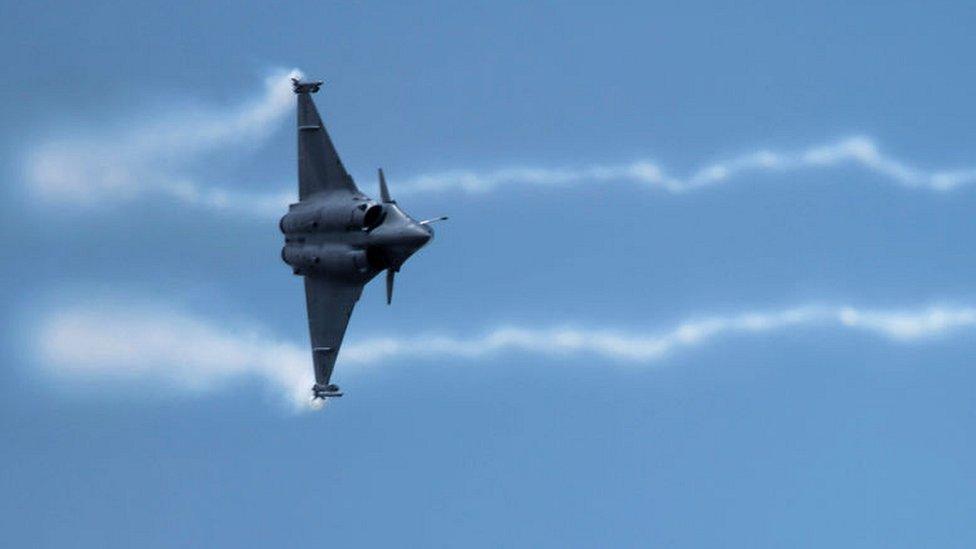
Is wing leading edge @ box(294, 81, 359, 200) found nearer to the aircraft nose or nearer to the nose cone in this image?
the nose cone

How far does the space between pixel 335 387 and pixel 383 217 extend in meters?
12.0

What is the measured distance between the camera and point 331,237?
125 m

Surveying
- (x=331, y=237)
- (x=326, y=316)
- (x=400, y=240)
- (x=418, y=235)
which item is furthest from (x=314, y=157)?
(x=418, y=235)

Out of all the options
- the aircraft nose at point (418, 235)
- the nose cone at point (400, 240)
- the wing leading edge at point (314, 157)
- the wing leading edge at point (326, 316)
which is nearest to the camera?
the aircraft nose at point (418, 235)

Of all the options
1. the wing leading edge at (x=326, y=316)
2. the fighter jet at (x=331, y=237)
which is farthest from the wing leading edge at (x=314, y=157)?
the wing leading edge at (x=326, y=316)

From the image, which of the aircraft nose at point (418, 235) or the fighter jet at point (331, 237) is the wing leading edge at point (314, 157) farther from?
the aircraft nose at point (418, 235)

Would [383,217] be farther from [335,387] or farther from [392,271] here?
[335,387]

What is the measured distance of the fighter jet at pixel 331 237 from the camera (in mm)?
122250

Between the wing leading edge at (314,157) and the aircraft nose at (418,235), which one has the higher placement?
the wing leading edge at (314,157)

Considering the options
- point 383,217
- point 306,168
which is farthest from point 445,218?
point 306,168

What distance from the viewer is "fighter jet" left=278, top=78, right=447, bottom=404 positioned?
122m

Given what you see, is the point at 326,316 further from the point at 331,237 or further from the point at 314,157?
the point at 314,157

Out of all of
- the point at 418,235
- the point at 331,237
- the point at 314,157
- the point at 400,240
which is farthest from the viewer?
the point at 314,157

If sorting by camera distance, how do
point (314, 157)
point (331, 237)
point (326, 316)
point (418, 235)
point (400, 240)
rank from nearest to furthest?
point (418, 235), point (400, 240), point (331, 237), point (314, 157), point (326, 316)
